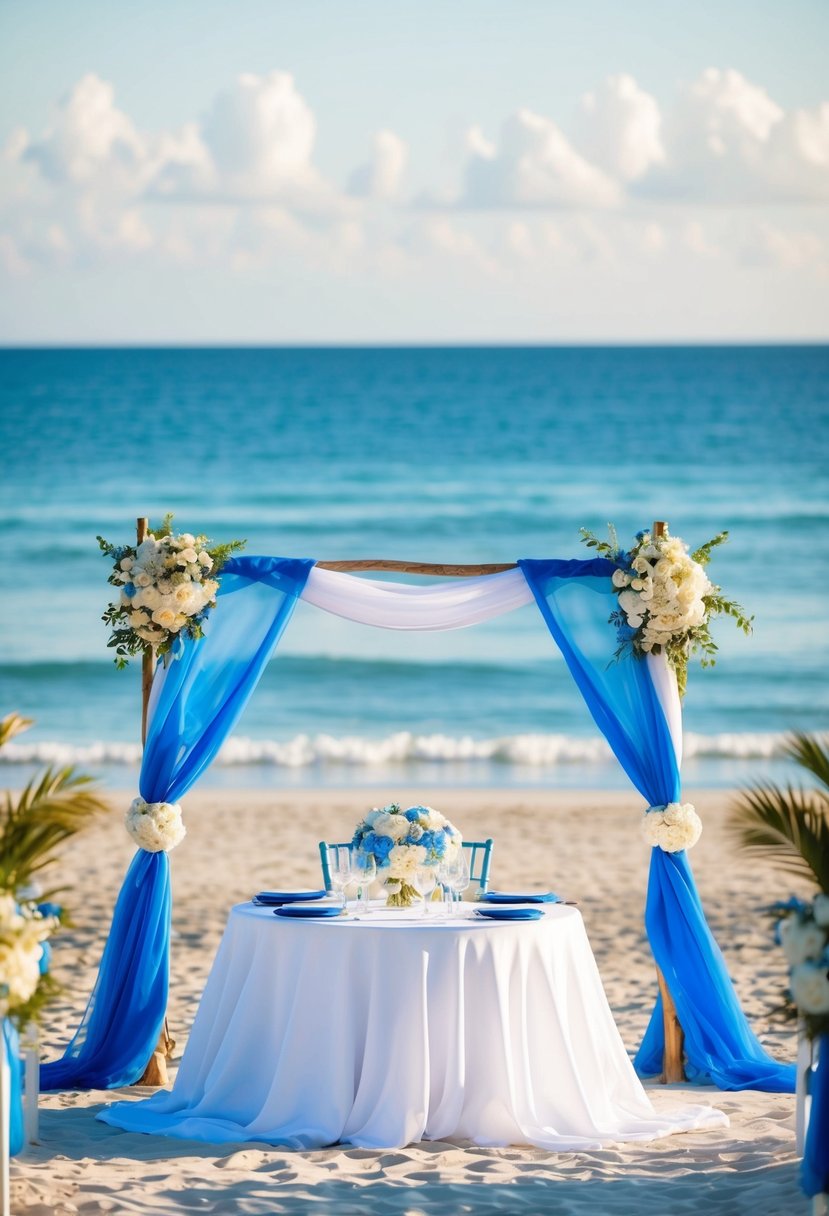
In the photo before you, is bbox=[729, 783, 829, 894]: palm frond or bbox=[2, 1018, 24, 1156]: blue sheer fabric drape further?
bbox=[2, 1018, 24, 1156]: blue sheer fabric drape

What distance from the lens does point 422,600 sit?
7.82m

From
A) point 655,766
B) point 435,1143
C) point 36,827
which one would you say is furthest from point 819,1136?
point 36,827

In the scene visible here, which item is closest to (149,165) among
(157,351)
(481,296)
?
(481,296)

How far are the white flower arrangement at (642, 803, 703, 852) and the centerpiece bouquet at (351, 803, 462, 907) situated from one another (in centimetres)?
126

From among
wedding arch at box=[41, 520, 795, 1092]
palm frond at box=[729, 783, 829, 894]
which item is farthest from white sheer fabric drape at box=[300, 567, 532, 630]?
palm frond at box=[729, 783, 829, 894]

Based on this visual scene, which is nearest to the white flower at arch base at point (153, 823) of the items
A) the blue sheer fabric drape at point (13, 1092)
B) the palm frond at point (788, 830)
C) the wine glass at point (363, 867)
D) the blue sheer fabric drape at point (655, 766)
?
the wine glass at point (363, 867)

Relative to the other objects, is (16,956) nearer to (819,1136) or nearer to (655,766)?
(819,1136)

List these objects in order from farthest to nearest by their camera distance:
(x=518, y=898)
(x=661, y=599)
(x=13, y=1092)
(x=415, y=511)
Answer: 1. (x=415, y=511)
2. (x=661, y=599)
3. (x=518, y=898)
4. (x=13, y=1092)

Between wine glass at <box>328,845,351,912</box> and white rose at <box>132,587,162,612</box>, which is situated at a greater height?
white rose at <box>132,587,162,612</box>

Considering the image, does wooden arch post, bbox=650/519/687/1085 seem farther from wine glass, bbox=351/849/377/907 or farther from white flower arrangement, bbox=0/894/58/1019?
white flower arrangement, bbox=0/894/58/1019

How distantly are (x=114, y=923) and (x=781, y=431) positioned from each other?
105 feet

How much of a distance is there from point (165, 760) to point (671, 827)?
2.25 m

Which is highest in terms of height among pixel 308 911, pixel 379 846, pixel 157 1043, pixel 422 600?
pixel 422 600

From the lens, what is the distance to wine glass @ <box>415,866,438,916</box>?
688cm
